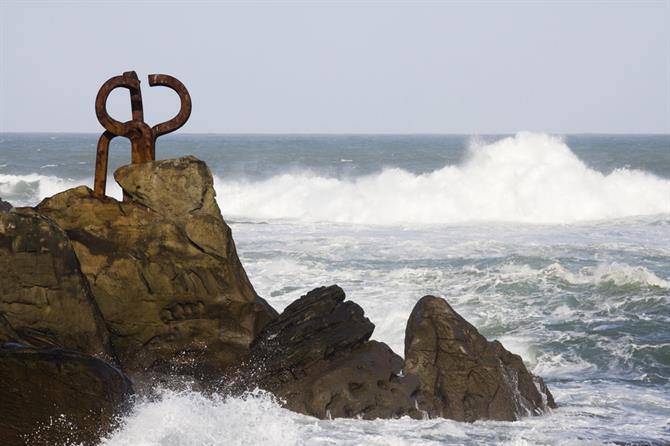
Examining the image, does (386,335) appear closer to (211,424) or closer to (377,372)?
(377,372)

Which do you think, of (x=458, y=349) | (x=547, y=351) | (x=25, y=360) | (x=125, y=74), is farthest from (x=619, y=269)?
(x=25, y=360)

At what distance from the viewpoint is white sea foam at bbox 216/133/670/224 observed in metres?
28.6

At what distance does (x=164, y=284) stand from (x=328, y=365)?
1431mm

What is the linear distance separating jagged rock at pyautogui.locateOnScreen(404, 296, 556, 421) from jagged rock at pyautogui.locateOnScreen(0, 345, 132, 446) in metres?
2.71

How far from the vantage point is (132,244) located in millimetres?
8594

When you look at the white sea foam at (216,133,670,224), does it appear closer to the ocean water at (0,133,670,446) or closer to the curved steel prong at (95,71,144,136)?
the ocean water at (0,133,670,446)

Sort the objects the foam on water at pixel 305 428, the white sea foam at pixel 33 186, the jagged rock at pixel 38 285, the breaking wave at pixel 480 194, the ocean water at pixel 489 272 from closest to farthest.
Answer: the foam on water at pixel 305 428 < the jagged rock at pixel 38 285 < the ocean water at pixel 489 272 < the breaking wave at pixel 480 194 < the white sea foam at pixel 33 186

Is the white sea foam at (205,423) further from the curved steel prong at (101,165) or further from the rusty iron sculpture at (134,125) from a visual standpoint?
the rusty iron sculpture at (134,125)

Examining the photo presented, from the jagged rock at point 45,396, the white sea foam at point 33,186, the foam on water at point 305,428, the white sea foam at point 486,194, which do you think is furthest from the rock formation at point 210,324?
the white sea foam at point 33,186

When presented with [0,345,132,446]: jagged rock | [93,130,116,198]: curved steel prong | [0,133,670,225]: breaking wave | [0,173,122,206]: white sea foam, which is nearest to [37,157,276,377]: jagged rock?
[93,130,116,198]: curved steel prong

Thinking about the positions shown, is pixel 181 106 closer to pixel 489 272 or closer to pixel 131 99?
pixel 131 99

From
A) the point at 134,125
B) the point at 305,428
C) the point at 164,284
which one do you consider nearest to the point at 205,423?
the point at 305,428

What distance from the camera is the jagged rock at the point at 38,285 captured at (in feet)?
24.7

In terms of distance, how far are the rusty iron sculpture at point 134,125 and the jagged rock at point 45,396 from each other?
2.57 m
